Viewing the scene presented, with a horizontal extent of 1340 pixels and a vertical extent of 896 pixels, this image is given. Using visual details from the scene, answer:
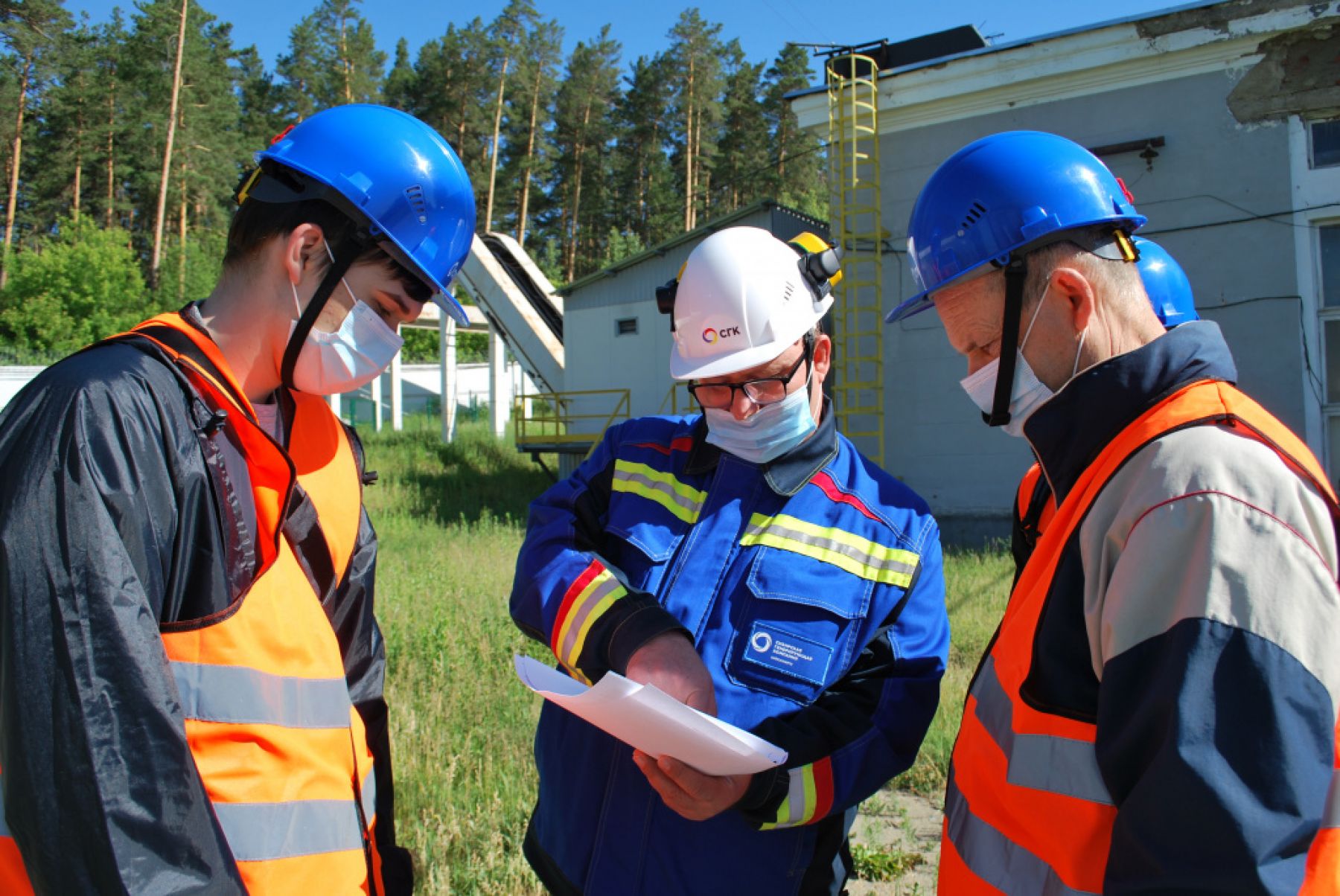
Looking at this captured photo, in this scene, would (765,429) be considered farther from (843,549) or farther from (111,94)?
(111,94)

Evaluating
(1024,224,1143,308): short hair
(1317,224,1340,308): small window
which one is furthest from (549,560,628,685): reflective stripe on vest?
(1317,224,1340,308): small window

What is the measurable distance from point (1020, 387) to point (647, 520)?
0.92 m

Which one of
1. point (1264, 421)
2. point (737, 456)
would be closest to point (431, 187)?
point (737, 456)

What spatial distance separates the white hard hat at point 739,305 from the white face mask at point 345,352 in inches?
29.1

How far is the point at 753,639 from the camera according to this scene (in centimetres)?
200

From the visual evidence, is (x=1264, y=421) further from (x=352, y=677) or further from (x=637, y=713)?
(x=352, y=677)

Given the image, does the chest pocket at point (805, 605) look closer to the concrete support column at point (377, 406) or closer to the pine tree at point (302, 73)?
the concrete support column at point (377, 406)

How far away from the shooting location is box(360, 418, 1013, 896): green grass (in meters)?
3.69

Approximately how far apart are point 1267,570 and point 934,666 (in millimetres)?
1024

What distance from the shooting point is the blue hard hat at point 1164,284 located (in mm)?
4086

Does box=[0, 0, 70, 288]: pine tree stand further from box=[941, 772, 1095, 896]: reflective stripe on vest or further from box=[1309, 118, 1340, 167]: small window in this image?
box=[941, 772, 1095, 896]: reflective stripe on vest

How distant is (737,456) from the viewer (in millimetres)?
2250

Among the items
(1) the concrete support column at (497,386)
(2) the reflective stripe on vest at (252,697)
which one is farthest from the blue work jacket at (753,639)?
(1) the concrete support column at (497,386)

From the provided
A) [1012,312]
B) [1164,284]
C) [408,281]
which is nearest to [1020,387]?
[1012,312]
